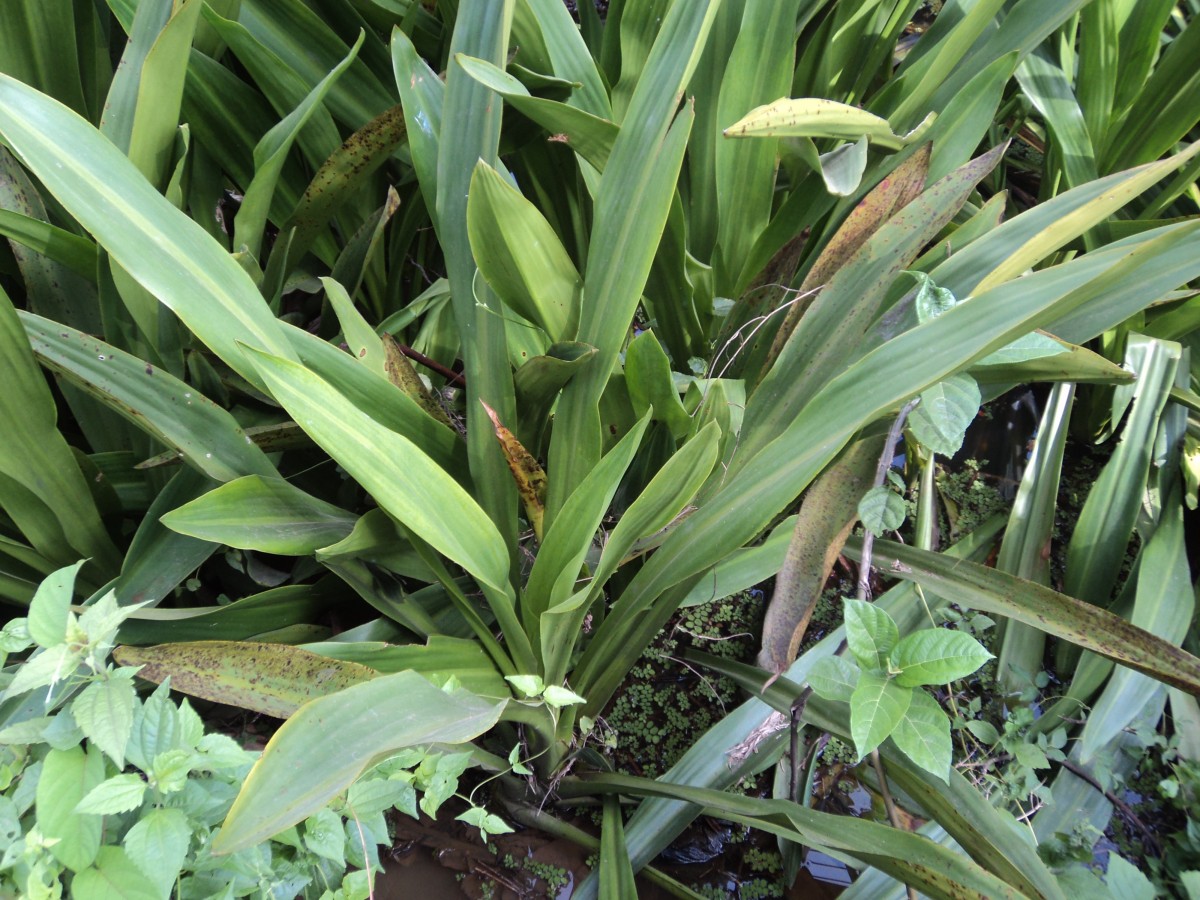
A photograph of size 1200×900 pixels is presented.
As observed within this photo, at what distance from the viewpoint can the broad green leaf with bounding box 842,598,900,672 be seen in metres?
0.60

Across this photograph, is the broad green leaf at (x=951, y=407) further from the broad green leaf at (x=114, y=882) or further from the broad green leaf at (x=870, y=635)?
the broad green leaf at (x=114, y=882)

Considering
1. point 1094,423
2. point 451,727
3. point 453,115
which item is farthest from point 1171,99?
point 451,727

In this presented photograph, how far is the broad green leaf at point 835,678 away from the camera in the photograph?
63 cm

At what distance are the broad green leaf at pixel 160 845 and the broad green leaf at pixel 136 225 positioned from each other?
30 centimetres

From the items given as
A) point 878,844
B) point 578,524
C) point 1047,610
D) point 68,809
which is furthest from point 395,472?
point 1047,610

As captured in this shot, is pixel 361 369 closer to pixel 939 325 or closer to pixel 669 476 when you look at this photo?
pixel 669 476

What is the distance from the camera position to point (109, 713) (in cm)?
42

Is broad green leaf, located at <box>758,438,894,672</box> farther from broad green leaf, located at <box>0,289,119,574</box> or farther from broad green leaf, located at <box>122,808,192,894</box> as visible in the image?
broad green leaf, located at <box>0,289,119,574</box>

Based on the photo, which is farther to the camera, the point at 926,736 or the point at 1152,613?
the point at 1152,613

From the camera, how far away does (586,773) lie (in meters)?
0.83

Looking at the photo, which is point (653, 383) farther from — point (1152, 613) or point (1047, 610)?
point (1152, 613)

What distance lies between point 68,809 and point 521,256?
495 millimetres

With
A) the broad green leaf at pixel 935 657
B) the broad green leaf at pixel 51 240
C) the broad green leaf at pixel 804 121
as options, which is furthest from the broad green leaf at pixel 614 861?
the broad green leaf at pixel 51 240

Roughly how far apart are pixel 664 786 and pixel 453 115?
689 millimetres
